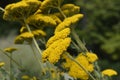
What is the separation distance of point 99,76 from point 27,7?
659mm

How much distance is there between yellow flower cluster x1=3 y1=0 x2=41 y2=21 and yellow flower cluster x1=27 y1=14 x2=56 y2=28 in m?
0.05

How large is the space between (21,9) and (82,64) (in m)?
0.57

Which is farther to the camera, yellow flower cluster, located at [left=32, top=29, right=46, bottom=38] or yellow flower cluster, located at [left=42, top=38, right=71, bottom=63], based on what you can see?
yellow flower cluster, located at [left=32, top=29, right=46, bottom=38]

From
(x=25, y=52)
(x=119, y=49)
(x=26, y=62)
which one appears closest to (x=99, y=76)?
(x=26, y=62)

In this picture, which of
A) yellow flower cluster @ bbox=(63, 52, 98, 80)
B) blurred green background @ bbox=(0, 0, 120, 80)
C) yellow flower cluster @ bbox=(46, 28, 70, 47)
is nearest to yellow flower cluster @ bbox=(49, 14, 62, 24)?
yellow flower cluster @ bbox=(63, 52, 98, 80)

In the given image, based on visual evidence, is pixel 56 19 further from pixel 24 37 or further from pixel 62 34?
pixel 62 34

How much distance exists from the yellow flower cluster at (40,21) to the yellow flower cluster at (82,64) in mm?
291

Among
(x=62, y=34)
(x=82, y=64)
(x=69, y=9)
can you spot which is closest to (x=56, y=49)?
(x=62, y=34)

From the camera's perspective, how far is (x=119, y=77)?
409cm

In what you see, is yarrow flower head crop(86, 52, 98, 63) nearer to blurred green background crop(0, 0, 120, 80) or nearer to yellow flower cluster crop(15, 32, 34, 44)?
yellow flower cluster crop(15, 32, 34, 44)

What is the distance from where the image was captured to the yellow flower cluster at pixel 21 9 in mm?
3549

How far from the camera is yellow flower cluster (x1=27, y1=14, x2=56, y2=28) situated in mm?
3570

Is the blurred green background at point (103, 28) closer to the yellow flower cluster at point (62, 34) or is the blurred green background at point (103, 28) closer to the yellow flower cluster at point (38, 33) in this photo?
the yellow flower cluster at point (38, 33)

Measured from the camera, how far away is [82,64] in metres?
3.40
